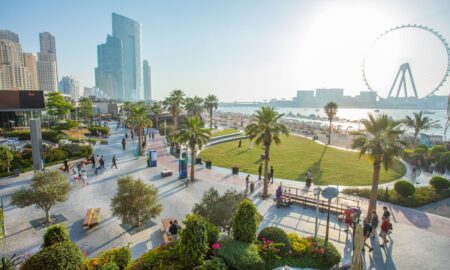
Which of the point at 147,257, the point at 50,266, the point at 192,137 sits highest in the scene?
the point at 192,137

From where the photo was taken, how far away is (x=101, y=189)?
2167 centimetres

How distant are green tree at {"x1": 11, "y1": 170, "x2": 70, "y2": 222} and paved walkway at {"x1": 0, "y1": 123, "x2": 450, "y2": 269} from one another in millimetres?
1618

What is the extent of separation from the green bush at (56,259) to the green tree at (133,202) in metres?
5.51

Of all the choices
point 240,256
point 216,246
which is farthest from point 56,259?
point 240,256

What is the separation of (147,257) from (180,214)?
744cm

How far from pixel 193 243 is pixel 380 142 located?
13.0 meters

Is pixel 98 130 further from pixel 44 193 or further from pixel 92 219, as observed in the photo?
pixel 92 219

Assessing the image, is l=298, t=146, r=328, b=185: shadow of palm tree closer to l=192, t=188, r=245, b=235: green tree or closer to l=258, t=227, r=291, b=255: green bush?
l=192, t=188, r=245, b=235: green tree

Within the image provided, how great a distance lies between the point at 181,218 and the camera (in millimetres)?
16641

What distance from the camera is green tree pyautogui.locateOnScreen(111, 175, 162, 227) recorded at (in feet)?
45.1

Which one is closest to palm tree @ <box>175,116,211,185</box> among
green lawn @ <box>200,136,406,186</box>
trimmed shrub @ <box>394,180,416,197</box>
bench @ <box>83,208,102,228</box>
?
green lawn @ <box>200,136,406,186</box>

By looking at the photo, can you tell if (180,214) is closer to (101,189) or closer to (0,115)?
(101,189)

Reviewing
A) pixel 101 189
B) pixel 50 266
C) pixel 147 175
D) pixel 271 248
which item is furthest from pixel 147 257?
pixel 147 175

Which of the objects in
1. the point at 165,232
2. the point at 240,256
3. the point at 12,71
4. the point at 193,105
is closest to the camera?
the point at 240,256
